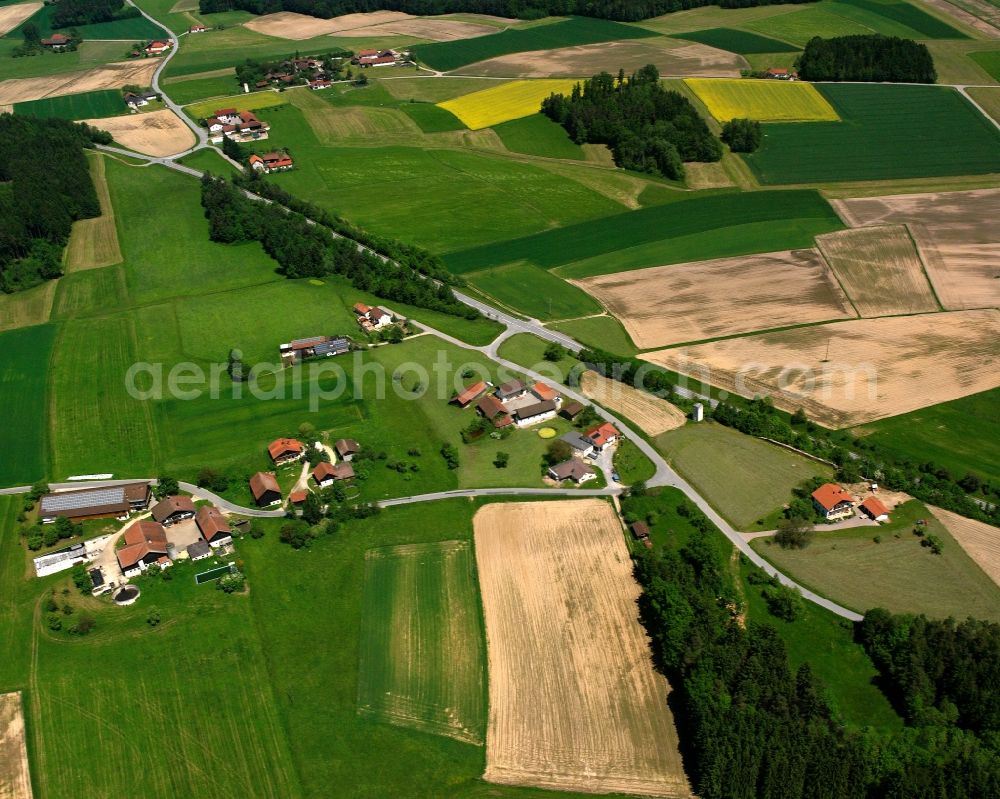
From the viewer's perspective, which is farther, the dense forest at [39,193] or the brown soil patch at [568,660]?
the dense forest at [39,193]

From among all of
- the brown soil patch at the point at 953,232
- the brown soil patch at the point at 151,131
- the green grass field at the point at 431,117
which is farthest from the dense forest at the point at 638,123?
the brown soil patch at the point at 151,131

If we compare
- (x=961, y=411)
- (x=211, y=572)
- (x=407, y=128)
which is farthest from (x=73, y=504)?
(x=407, y=128)

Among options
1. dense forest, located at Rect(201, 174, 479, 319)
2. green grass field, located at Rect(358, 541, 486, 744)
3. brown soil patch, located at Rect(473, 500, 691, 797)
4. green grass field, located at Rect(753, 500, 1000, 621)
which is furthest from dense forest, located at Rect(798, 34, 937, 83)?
green grass field, located at Rect(358, 541, 486, 744)

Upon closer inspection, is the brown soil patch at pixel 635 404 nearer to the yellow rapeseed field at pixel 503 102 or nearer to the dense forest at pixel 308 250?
the dense forest at pixel 308 250

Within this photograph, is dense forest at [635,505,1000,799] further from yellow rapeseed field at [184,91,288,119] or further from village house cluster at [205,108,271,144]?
yellow rapeseed field at [184,91,288,119]

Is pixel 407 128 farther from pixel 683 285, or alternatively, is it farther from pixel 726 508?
pixel 726 508

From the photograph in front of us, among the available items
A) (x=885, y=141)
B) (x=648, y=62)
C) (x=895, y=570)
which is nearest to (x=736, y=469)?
(x=895, y=570)

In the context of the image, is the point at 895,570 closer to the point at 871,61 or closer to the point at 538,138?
the point at 538,138
